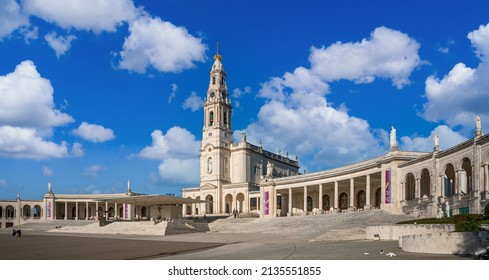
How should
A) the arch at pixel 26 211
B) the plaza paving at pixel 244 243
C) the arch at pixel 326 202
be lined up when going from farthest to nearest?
the arch at pixel 26 211 < the arch at pixel 326 202 < the plaza paving at pixel 244 243

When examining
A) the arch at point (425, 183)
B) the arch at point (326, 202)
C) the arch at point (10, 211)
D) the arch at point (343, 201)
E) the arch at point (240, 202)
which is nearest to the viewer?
the arch at point (425, 183)

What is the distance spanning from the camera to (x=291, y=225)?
202ft

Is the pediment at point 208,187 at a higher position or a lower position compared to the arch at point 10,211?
higher

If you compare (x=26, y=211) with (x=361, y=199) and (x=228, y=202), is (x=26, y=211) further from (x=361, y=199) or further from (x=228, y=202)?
(x=361, y=199)

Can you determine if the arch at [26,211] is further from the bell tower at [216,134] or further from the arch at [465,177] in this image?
the arch at [465,177]

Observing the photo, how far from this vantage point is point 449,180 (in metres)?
55.1

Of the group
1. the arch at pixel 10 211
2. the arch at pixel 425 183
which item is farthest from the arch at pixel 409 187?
the arch at pixel 10 211

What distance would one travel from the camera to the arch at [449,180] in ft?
173

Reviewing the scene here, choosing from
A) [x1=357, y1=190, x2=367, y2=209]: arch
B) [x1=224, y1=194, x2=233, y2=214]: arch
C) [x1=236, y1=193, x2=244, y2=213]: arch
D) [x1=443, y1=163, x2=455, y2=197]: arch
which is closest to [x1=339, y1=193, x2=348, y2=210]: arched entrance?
[x1=357, y1=190, x2=367, y2=209]: arch

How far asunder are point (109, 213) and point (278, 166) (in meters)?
43.2

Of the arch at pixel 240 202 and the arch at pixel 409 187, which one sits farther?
the arch at pixel 240 202
